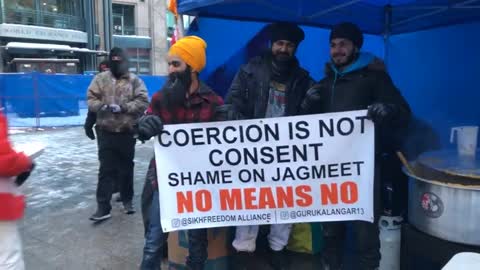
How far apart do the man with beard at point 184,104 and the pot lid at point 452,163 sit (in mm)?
1527

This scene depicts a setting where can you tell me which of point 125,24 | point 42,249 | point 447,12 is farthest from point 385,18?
point 125,24

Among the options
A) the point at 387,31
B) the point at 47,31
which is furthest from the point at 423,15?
the point at 47,31

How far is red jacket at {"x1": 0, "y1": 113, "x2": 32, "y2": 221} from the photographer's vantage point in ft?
7.86

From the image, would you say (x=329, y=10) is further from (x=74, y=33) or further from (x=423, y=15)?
(x=74, y=33)

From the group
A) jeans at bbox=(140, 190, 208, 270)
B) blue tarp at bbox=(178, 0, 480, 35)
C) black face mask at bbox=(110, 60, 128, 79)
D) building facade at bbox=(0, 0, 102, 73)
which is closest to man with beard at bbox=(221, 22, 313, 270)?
jeans at bbox=(140, 190, 208, 270)

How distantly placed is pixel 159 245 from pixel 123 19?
3715cm

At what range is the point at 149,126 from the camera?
9.20 feet

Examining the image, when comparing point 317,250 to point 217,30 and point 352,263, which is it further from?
point 217,30

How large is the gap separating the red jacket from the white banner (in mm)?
842

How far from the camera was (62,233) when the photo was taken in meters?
4.66

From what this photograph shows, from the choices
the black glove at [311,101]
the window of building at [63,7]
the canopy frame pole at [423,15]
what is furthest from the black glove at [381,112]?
the window of building at [63,7]

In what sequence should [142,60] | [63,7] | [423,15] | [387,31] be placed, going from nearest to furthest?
1. [423,15]
2. [387,31]
3. [63,7]
4. [142,60]

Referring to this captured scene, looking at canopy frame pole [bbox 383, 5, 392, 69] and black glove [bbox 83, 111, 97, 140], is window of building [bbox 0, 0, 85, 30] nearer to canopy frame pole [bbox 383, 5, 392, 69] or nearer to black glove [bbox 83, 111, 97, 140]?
black glove [bbox 83, 111, 97, 140]

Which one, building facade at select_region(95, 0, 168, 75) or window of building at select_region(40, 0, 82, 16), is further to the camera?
building facade at select_region(95, 0, 168, 75)
